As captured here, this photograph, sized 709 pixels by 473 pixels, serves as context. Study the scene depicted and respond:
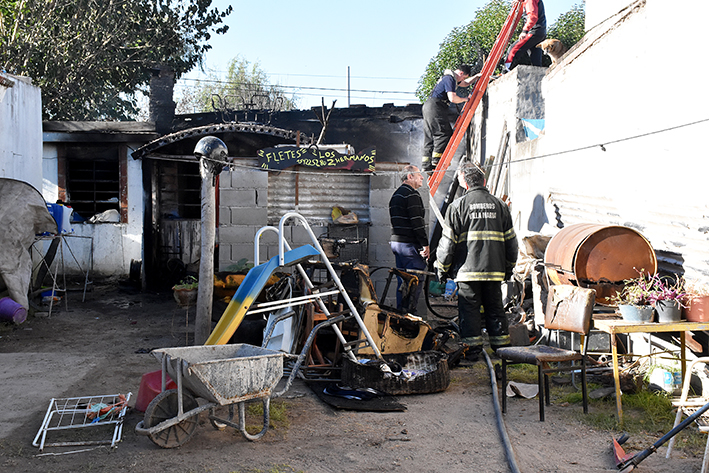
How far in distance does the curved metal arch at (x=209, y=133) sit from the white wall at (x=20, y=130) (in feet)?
6.04

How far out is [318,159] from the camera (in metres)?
9.30

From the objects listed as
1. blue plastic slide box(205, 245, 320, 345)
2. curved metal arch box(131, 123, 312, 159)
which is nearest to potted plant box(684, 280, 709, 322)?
blue plastic slide box(205, 245, 320, 345)

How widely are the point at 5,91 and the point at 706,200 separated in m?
10.5

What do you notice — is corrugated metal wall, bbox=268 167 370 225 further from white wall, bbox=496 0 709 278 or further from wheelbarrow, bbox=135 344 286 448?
wheelbarrow, bbox=135 344 286 448

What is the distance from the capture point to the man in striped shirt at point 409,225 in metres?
7.67

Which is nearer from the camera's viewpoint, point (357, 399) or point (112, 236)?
point (357, 399)

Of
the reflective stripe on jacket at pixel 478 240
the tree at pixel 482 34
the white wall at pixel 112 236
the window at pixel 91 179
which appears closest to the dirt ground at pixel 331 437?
the reflective stripe on jacket at pixel 478 240

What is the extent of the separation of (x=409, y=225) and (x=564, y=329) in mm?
3277

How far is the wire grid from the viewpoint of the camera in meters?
3.95

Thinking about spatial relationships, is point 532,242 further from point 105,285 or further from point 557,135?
point 105,285

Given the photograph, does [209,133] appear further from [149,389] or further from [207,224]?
[149,389]

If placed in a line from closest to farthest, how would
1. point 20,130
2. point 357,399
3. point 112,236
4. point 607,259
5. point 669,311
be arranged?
point 669,311
point 357,399
point 607,259
point 20,130
point 112,236

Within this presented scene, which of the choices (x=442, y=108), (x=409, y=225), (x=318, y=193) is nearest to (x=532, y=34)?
(x=442, y=108)

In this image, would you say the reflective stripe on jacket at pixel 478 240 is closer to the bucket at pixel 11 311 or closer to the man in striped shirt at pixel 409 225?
the man in striped shirt at pixel 409 225
